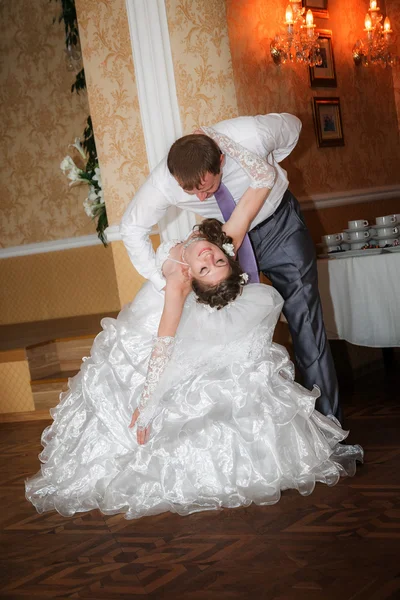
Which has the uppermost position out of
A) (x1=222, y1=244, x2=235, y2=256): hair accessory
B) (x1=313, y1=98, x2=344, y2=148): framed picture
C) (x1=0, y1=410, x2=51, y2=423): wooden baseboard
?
(x1=313, y1=98, x2=344, y2=148): framed picture

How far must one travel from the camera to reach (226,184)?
10.0ft

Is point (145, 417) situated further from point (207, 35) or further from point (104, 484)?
point (207, 35)

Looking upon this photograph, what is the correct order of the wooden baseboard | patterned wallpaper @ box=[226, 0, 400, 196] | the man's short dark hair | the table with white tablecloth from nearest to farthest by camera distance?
the man's short dark hair → the table with white tablecloth → patterned wallpaper @ box=[226, 0, 400, 196] → the wooden baseboard

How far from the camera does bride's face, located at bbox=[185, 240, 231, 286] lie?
9.12 feet

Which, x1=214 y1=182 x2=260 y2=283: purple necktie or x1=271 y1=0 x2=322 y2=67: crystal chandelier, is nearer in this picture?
x1=214 y1=182 x2=260 y2=283: purple necktie

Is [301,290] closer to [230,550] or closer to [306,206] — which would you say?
[230,550]

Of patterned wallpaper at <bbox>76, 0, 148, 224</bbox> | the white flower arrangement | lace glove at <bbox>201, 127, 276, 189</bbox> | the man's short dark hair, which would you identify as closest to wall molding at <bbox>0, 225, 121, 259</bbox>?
the white flower arrangement

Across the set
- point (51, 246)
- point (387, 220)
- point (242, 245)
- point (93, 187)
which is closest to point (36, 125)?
point (51, 246)

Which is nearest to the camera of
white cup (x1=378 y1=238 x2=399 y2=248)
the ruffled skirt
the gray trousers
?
the ruffled skirt

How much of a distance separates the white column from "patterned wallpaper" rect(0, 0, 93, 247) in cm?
259

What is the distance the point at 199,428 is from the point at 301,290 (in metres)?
0.71

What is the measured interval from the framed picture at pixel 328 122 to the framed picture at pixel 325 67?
4.6 inches

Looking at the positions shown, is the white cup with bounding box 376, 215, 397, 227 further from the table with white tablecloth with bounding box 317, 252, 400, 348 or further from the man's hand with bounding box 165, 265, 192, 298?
the man's hand with bounding box 165, 265, 192, 298

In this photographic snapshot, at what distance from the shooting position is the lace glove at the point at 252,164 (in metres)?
2.83
